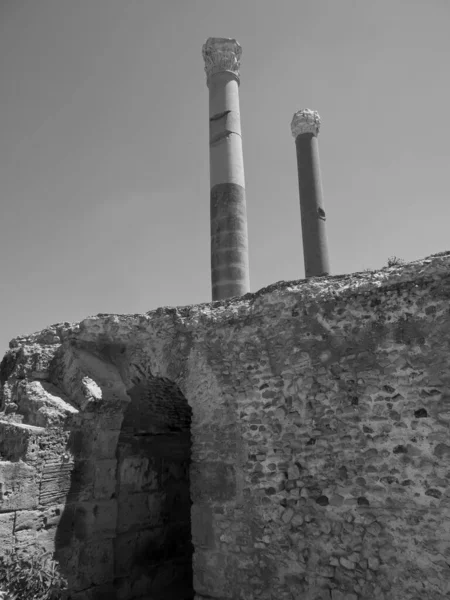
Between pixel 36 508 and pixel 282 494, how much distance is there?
2501mm

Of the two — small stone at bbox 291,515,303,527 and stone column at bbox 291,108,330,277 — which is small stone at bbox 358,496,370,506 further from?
stone column at bbox 291,108,330,277

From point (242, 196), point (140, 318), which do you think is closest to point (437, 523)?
point (140, 318)

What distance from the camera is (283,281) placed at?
5203 mm

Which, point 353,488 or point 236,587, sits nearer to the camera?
point 353,488

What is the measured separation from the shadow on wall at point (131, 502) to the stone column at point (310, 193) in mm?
6596

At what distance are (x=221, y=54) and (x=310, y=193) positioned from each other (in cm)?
403

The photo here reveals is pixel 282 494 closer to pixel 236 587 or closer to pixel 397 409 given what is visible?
pixel 236 587

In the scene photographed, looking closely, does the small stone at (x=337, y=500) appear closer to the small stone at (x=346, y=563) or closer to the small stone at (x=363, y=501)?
the small stone at (x=363, y=501)

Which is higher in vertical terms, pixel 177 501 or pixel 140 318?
pixel 140 318

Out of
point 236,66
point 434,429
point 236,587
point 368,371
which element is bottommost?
point 236,587

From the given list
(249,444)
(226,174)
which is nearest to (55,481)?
(249,444)

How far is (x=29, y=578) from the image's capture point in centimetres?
463

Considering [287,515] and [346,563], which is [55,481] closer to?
[287,515]

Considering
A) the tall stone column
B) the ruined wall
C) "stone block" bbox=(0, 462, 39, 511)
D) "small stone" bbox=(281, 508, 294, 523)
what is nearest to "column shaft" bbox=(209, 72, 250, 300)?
the tall stone column
